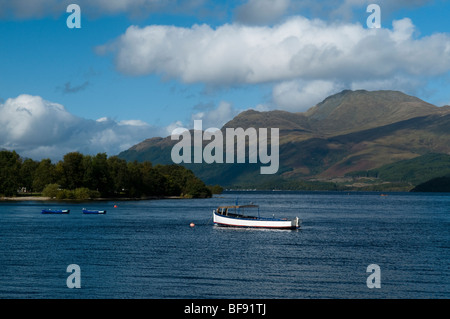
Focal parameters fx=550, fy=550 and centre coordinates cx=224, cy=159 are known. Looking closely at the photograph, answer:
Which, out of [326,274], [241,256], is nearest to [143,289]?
[326,274]

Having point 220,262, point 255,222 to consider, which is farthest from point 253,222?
point 220,262

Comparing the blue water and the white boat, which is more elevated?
the white boat

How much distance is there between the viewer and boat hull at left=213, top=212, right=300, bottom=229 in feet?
454

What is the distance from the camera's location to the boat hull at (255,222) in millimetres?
138250

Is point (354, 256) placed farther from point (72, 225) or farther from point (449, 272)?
point (72, 225)

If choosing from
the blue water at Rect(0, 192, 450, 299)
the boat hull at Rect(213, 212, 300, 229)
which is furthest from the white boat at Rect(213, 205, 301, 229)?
the blue water at Rect(0, 192, 450, 299)

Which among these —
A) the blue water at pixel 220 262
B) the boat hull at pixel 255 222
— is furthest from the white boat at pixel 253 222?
the blue water at pixel 220 262

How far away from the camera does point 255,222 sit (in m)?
142

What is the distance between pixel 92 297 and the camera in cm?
5769

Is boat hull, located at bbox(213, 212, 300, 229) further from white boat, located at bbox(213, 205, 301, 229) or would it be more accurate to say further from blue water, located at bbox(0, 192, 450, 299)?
blue water, located at bbox(0, 192, 450, 299)

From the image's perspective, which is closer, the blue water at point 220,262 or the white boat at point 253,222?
the blue water at point 220,262

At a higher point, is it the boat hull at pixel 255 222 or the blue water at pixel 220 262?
the boat hull at pixel 255 222

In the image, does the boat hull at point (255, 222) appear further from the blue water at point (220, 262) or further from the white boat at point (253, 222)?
the blue water at point (220, 262)
